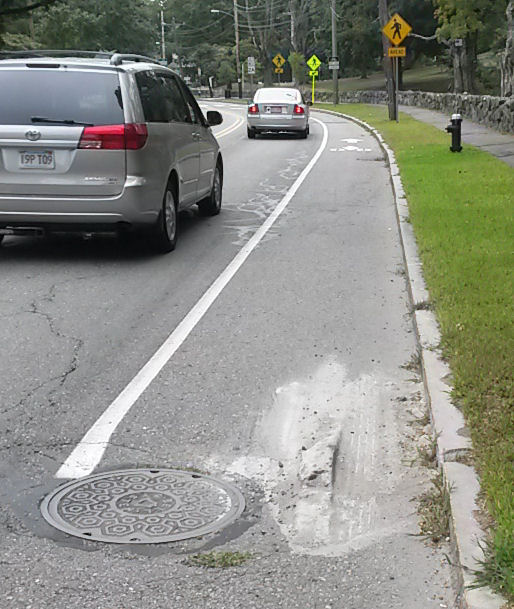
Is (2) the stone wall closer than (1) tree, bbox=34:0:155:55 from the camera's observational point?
Yes

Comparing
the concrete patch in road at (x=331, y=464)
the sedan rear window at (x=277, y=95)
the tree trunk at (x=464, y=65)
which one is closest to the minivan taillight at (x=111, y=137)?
the concrete patch in road at (x=331, y=464)

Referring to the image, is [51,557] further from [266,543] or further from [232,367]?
[232,367]

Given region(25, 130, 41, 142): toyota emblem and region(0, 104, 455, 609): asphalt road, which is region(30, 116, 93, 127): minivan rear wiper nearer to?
region(25, 130, 41, 142): toyota emblem

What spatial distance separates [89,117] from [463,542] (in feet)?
22.6

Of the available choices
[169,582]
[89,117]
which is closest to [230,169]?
[89,117]

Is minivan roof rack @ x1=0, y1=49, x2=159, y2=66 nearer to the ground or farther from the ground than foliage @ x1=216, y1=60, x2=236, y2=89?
farther from the ground

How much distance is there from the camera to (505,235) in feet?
34.8

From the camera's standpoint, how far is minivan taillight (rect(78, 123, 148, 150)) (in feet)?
31.8

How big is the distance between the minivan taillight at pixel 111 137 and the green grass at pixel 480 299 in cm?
296

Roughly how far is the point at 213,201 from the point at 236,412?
25.8 feet

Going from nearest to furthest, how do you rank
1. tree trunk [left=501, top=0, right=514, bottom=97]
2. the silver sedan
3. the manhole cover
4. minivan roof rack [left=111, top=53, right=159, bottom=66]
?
the manhole cover
minivan roof rack [left=111, top=53, right=159, bottom=66]
the silver sedan
tree trunk [left=501, top=0, right=514, bottom=97]

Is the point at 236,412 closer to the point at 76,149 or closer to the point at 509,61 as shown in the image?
the point at 76,149

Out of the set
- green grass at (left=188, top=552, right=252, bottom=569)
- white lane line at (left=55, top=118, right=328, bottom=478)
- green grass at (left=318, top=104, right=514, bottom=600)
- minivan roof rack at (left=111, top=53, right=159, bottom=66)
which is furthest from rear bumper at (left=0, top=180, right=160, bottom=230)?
green grass at (left=188, top=552, right=252, bottom=569)

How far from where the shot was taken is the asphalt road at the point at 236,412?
3875 millimetres
